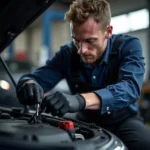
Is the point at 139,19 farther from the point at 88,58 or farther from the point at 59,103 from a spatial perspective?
the point at 59,103

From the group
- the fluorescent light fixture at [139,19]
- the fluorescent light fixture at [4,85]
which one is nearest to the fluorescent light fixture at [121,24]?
the fluorescent light fixture at [139,19]

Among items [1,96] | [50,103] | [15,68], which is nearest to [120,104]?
[50,103]

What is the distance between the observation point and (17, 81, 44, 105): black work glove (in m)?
1.47

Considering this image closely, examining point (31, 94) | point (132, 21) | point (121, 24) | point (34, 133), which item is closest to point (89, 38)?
point (31, 94)

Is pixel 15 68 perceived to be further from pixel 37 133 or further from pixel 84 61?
pixel 37 133

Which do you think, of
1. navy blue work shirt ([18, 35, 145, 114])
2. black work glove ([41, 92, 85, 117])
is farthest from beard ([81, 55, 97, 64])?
black work glove ([41, 92, 85, 117])

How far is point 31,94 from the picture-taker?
1.50 metres

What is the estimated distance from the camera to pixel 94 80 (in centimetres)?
182

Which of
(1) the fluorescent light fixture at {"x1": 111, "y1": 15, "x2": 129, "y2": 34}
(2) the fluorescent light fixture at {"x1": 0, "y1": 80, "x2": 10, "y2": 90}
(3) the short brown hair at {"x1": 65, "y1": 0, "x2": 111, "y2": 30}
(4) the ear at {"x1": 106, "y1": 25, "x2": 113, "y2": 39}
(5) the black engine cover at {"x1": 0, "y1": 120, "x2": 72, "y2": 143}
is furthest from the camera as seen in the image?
(1) the fluorescent light fixture at {"x1": 111, "y1": 15, "x2": 129, "y2": 34}

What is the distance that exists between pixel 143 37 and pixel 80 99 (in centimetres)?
852

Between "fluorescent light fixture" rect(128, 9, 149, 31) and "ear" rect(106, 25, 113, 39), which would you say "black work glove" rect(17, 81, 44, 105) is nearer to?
"ear" rect(106, 25, 113, 39)

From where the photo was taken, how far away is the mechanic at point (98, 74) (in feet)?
5.00

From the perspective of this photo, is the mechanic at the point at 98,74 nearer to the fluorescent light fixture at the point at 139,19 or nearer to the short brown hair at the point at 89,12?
the short brown hair at the point at 89,12

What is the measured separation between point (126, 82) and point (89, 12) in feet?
1.19
